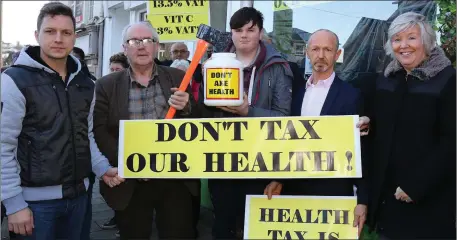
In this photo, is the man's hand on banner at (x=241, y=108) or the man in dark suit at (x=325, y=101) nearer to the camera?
the man's hand on banner at (x=241, y=108)

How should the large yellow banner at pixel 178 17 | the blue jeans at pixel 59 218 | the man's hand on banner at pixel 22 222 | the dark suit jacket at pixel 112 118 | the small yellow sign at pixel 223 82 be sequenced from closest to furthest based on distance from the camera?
the small yellow sign at pixel 223 82
the man's hand on banner at pixel 22 222
the blue jeans at pixel 59 218
the dark suit jacket at pixel 112 118
the large yellow banner at pixel 178 17

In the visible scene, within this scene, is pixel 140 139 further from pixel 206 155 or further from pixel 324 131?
pixel 324 131

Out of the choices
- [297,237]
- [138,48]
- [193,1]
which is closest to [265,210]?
[297,237]

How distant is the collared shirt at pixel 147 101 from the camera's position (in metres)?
2.49

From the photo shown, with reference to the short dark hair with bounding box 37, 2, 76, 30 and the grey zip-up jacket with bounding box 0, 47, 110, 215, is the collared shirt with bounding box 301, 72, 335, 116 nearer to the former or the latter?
the grey zip-up jacket with bounding box 0, 47, 110, 215

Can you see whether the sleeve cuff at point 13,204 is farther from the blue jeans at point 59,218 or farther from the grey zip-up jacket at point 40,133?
the blue jeans at point 59,218

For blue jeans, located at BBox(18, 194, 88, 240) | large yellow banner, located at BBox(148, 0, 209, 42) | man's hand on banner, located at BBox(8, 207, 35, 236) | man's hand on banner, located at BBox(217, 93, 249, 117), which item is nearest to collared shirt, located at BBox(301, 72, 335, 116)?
man's hand on banner, located at BBox(217, 93, 249, 117)

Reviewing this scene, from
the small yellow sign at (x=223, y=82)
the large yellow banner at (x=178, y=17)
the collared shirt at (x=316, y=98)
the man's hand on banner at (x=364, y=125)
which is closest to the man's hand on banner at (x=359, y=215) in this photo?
the man's hand on banner at (x=364, y=125)

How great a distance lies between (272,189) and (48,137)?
3.93 feet

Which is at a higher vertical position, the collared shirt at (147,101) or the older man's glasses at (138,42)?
the older man's glasses at (138,42)

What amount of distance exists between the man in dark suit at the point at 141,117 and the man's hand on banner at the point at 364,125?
945 millimetres

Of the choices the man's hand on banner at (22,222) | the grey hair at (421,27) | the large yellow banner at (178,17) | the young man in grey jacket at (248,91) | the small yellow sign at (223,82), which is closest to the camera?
the small yellow sign at (223,82)

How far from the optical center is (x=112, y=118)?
8.10 feet

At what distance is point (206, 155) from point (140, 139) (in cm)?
37
